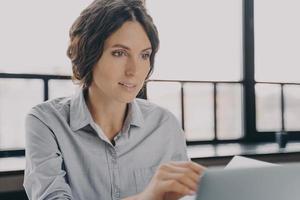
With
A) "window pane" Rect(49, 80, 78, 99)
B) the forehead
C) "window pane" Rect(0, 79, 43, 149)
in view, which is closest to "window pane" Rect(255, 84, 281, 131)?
"window pane" Rect(49, 80, 78, 99)

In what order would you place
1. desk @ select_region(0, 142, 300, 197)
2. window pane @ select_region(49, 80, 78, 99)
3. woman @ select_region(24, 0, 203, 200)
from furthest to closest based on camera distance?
window pane @ select_region(49, 80, 78, 99) < desk @ select_region(0, 142, 300, 197) < woman @ select_region(24, 0, 203, 200)

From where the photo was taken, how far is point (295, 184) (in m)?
0.56

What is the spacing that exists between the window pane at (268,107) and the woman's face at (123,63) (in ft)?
6.09

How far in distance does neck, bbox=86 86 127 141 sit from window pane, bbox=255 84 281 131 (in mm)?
1795

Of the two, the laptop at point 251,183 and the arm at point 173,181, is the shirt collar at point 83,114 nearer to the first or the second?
the arm at point 173,181

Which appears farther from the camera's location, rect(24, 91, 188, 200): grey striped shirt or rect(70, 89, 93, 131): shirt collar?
rect(70, 89, 93, 131): shirt collar

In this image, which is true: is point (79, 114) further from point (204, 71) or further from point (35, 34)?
point (204, 71)

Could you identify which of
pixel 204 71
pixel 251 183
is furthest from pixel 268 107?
pixel 251 183

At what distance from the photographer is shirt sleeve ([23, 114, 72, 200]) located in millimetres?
1082

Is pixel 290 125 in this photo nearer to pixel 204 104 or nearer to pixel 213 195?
pixel 204 104

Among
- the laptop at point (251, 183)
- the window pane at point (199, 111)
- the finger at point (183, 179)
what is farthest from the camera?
the window pane at point (199, 111)

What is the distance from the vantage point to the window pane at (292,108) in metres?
2.98

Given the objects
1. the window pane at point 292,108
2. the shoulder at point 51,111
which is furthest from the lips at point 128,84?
the window pane at point 292,108

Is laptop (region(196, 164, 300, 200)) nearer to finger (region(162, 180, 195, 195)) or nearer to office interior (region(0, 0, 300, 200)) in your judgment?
finger (region(162, 180, 195, 195))
